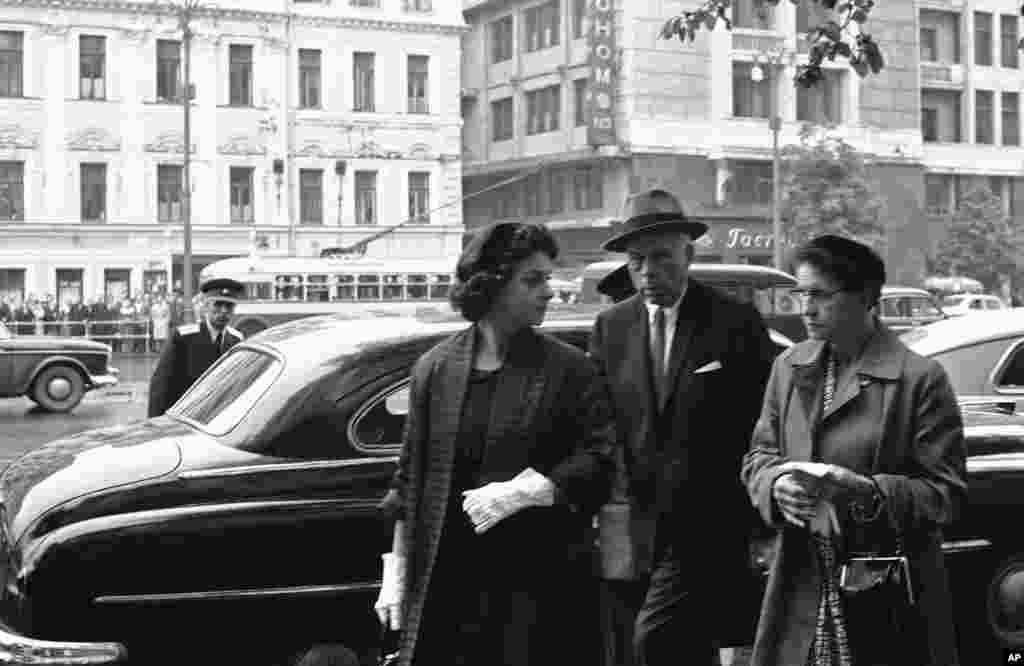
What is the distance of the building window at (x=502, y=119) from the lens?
60.8 m

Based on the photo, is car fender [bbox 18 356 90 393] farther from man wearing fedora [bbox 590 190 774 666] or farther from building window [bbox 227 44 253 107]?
building window [bbox 227 44 253 107]

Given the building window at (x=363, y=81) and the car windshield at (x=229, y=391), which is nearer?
the car windshield at (x=229, y=391)

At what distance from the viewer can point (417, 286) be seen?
39.6m

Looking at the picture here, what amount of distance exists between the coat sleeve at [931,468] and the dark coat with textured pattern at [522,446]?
2.82 ft

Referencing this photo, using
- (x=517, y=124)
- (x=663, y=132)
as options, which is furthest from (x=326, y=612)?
(x=517, y=124)

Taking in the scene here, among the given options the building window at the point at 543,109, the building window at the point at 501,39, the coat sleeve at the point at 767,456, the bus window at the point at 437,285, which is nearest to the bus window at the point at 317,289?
the bus window at the point at 437,285

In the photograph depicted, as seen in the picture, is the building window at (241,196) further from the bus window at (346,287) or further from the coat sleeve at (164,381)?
the coat sleeve at (164,381)

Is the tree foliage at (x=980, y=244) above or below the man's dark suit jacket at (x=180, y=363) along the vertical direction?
above

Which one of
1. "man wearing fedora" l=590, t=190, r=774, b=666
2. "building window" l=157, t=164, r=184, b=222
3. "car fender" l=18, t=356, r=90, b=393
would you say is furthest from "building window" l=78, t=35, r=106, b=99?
"man wearing fedora" l=590, t=190, r=774, b=666

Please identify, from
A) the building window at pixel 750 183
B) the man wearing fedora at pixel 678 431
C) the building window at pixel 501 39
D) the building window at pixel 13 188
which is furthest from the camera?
the building window at pixel 501 39

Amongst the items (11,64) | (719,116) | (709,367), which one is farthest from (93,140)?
(709,367)

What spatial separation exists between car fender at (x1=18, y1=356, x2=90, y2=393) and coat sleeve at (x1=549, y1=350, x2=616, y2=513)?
67.8 feet

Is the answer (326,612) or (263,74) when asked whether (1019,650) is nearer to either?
(326,612)

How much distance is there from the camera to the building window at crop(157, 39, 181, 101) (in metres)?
49.2
